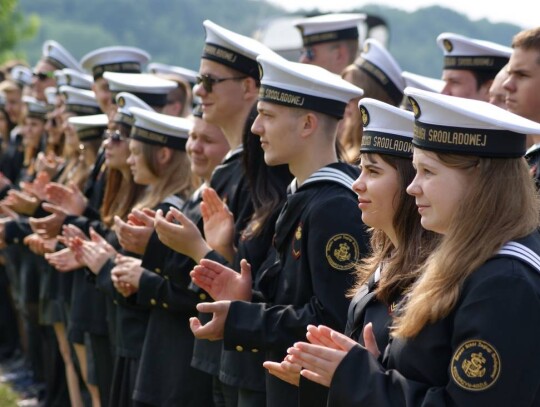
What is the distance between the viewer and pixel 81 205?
7906 mm

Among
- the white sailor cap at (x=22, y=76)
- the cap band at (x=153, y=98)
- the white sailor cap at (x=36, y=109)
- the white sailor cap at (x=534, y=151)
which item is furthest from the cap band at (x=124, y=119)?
the white sailor cap at (x=22, y=76)

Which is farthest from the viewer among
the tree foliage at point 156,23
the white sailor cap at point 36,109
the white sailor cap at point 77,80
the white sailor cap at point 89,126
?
the tree foliage at point 156,23

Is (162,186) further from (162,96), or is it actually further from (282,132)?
(282,132)

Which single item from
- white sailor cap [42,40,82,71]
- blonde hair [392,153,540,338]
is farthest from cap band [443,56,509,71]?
white sailor cap [42,40,82,71]

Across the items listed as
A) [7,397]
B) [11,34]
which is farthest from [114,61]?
[11,34]

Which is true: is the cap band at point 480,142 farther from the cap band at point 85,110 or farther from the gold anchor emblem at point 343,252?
the cap band at point 85,110

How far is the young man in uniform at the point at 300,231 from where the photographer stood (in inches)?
179

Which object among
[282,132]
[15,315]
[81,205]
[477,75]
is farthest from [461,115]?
[15,315]

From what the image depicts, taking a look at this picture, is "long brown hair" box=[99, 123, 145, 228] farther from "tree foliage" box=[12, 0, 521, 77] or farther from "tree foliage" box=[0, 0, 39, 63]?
"tree foliage" box=[12, 0, 521, 77]

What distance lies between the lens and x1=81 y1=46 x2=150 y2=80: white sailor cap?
8875 mm

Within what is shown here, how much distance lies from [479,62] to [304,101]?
69.3 inches

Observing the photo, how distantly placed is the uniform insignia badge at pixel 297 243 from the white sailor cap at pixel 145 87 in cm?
309

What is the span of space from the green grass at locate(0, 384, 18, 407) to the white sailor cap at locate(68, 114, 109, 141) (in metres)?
2.35

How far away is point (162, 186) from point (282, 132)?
6.33ft
